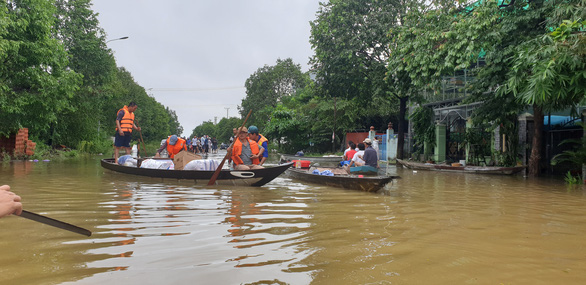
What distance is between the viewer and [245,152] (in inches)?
406

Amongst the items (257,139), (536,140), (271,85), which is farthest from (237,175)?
(271,85)

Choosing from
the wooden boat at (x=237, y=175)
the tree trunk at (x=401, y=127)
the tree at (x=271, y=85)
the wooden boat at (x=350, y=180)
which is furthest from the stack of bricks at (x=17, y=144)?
the tree at (x=271, y=85)

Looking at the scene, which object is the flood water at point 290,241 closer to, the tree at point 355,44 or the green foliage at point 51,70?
the green foliage at point 51,70

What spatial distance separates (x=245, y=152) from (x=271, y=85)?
40900 millimetres

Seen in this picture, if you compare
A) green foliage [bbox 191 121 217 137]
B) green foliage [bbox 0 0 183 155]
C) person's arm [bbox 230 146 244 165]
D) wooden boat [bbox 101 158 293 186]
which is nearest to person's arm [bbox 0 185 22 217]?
wooden boat [bbox 101 158 293 186]

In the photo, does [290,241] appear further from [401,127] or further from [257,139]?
[401,127]

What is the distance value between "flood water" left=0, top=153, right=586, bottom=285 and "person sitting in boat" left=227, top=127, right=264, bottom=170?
255cm

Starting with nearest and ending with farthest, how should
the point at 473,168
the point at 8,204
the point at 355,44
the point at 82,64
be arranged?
1. the point at 8,204
2. the point at 473,168
3. the point at 355,44
4. the point at 82,64

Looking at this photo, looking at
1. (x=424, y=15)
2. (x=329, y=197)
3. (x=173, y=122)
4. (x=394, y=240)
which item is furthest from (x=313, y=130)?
(x=173, y=122)

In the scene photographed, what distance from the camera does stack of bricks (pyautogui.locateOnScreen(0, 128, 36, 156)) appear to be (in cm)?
1792

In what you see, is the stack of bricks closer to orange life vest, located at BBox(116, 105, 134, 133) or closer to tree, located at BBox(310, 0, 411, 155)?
orange life vest, located at BBox(116, 105, 134, 133)

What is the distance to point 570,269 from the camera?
A: 3.46 meters

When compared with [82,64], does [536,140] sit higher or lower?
lower

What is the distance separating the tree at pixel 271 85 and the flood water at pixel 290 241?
42.6 metres
